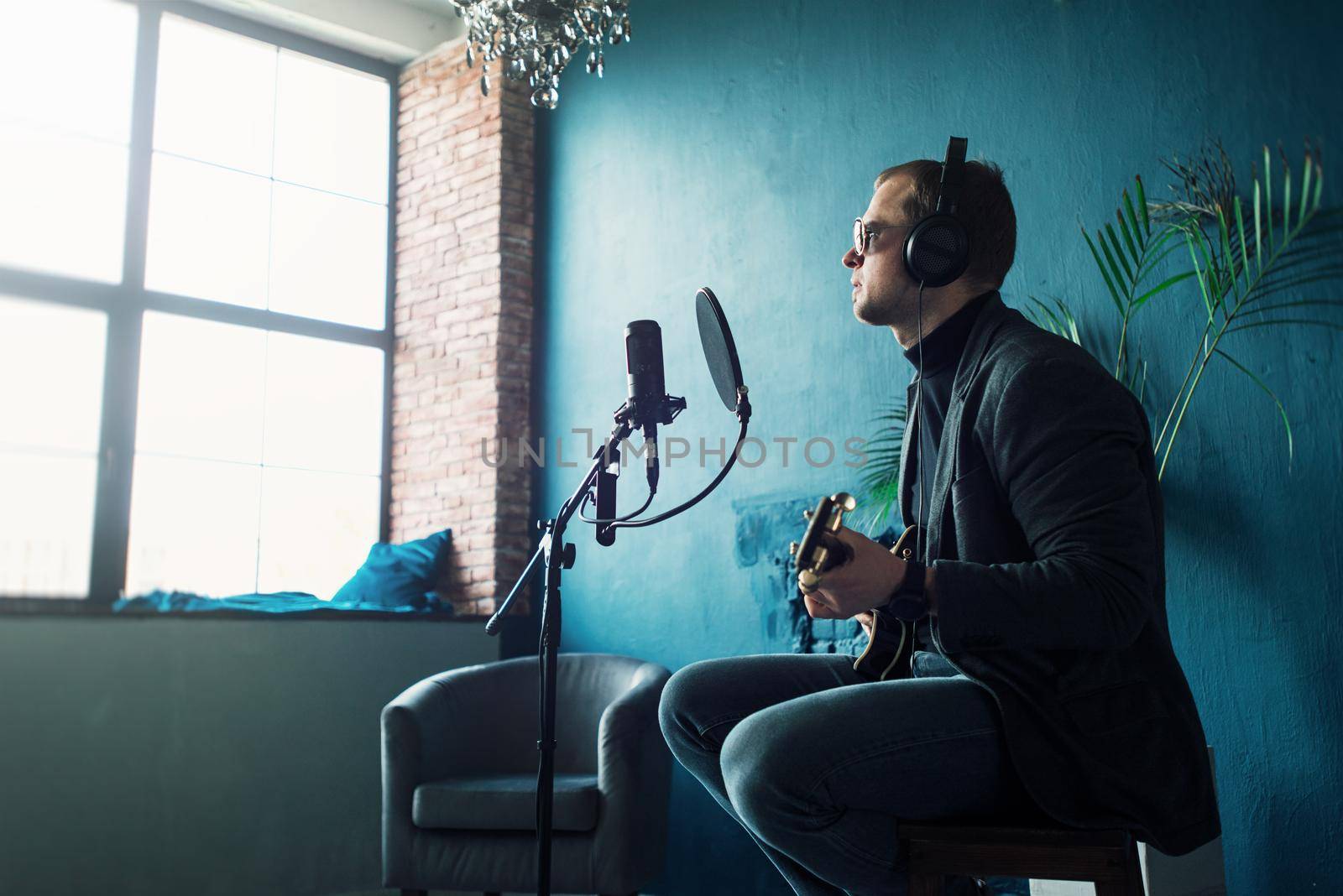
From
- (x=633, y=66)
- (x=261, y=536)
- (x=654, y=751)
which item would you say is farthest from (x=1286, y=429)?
(x=261, y=536)

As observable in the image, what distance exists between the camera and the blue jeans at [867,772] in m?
1.27

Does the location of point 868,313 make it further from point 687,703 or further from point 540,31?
point 540,31

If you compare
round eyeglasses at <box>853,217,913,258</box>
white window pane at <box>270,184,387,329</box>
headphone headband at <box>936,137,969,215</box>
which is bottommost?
round eyeglasses at <box>853,217,913,258</box>

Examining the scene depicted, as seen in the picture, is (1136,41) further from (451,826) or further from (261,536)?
(261,536)

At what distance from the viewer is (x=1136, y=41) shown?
266cm

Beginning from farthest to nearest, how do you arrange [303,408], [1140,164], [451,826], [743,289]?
[303,408] → [743,289] → [451,826] → [1140,164]

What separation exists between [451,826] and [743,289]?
1.90 metres

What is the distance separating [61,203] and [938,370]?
370cm

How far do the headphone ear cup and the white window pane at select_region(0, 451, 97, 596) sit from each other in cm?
339

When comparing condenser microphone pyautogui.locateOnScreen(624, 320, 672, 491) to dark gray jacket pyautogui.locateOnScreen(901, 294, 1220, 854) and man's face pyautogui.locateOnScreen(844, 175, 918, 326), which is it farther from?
dark gray jacket pyautogui.locateOnScreen(901, 294, 1220, 854)

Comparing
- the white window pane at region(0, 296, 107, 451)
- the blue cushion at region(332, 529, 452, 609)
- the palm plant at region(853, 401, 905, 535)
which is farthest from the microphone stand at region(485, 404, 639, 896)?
the white window pane at region(0, 296, 107, 451)

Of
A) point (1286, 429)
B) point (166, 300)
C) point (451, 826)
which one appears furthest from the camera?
point (166, 300)

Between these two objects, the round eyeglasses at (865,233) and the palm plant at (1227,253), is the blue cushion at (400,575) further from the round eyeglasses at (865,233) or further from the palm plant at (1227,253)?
the round eyeglasses at (865,233)

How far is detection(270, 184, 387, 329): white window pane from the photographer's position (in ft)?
15.1
